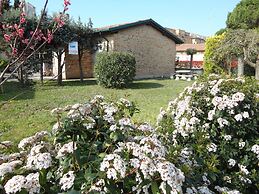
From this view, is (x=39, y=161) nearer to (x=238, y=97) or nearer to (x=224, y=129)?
(x=224, y=129)

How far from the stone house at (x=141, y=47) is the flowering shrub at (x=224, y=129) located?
49.1ft

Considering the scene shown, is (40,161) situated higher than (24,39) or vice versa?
(24,39)

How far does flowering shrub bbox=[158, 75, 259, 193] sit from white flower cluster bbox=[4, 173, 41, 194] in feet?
5.07

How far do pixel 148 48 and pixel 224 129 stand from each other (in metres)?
19.0

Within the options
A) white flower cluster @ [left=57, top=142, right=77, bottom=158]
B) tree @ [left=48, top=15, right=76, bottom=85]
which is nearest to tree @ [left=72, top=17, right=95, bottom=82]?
tree @ [left=48, top=15, right=76, bottom=85]

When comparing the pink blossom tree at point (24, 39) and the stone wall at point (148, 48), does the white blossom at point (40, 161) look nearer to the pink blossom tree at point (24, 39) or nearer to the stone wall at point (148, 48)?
the pink blossom tree at point (24, 39)

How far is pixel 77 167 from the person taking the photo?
69.5 inches

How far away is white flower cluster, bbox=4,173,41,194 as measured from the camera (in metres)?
1.52

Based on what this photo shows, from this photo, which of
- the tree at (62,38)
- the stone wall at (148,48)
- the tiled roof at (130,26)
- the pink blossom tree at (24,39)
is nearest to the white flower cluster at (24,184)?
the pink blossom tree at (24,39)

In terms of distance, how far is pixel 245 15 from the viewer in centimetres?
1894

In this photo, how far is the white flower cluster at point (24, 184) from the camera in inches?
59.9

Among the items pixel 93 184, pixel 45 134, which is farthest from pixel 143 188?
pixel 45 134

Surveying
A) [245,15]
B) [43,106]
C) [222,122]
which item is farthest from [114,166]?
[245,15]

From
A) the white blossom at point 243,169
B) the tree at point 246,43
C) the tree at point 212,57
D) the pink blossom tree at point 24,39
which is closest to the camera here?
the pink blossom tree at point 24,39
